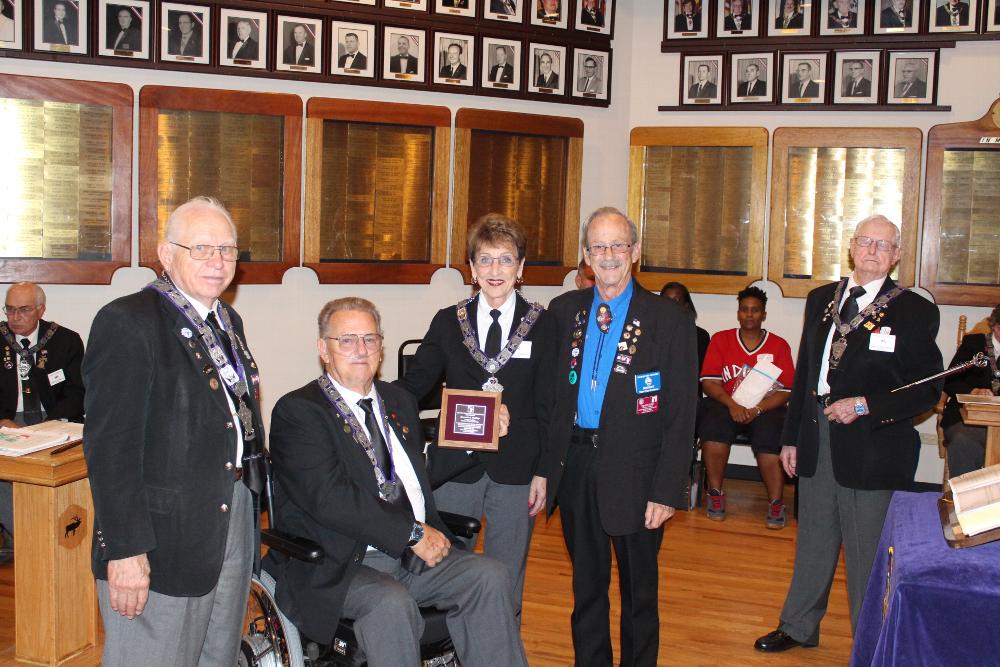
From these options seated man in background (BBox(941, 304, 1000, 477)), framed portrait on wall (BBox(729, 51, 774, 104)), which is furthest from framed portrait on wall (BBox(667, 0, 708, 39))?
seated man in background (BBox(941, 304, 1000, 477))

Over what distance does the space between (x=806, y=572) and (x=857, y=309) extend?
3.46 feet

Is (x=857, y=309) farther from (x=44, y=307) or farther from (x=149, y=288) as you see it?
(x=44, y=307)

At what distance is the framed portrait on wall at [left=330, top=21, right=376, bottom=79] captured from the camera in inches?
225

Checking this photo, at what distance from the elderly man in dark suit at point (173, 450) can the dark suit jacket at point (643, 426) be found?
41.7 inches

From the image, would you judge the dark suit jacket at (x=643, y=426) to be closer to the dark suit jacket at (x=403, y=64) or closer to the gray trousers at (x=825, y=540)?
the gray trousers at (x=825, y=540)

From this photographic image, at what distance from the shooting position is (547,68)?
6270mm

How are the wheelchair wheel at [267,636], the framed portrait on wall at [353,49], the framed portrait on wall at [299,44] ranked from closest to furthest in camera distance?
the wheelchair wheel at [267,636] < the framed portrait on wall at [299,44] < the framed portrait on wall at [353,49]

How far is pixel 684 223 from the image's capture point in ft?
21.8

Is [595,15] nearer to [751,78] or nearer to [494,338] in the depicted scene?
[751,78]

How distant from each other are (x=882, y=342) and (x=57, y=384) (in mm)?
3980

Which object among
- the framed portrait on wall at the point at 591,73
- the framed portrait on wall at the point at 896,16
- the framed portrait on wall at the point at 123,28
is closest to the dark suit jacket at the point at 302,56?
the framed portrait on wall at the point at 123,28

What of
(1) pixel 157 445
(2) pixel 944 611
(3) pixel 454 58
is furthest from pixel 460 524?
(3) pixel 454 58

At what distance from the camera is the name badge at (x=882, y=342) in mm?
3529

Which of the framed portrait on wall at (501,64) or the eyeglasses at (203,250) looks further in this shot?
the framed portrait on wall at (501,64)
